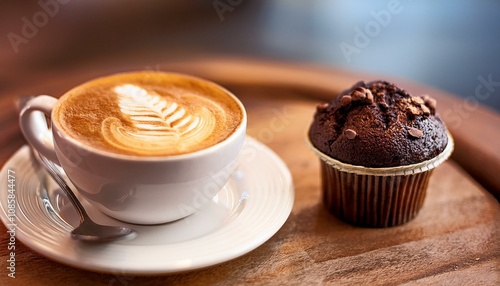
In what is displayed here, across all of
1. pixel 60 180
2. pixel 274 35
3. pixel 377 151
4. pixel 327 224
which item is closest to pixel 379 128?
pixel 377 151

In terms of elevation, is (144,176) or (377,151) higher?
(144,176)

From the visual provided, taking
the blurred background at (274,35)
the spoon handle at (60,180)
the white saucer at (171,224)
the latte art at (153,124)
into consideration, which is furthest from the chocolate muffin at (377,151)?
the blurred background at (274,35)

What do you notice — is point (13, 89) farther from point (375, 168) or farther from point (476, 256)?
point (476, 256)

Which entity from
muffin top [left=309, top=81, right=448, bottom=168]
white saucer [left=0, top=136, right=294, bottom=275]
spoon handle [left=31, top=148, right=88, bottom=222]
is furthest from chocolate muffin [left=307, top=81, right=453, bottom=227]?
spoon handle [left=31, top=148, right=88, bottom=222]

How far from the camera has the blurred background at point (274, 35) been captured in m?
1.87

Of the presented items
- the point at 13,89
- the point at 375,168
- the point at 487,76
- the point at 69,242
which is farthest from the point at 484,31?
the point at 69,242

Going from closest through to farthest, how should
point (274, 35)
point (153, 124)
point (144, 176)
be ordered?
point (144, 176) → point (153, 124) → point (274, 35)

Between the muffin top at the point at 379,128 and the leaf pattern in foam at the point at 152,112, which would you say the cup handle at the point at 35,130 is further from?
the muffin top at the point at 379,128

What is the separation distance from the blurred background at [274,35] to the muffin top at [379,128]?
67 centimetres

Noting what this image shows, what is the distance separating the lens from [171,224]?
1.01m

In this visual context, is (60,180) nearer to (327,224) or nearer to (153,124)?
(153,124)

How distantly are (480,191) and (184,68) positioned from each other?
878 millimetres

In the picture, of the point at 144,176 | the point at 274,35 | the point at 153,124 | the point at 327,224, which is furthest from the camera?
the point at 274,35

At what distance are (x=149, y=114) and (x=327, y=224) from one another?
0.41 meters
